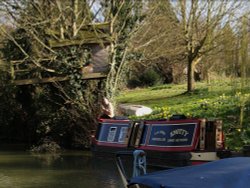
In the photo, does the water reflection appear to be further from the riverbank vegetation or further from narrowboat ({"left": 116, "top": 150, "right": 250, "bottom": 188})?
narrowboat ({"left": 116, "top": 150, "right": 250, "bottom": 188})

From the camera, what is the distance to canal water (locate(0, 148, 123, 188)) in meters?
11.8

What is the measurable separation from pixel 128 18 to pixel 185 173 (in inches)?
595

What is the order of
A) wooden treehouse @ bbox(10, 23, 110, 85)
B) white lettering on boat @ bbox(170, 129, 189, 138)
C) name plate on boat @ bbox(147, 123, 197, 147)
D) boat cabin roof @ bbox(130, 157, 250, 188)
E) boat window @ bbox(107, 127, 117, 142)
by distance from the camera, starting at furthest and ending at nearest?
wooden treehouse @ bbox(10, 23, 110, 85), boat window @ bbox(107, 127, 117, 142), white lettering on boat @ bbox(170, 129, 189, 138), name plate on boat @ bbox(147, 123, 197, 147), boat cabin roof @ bbox(130, 157, 250, 188)

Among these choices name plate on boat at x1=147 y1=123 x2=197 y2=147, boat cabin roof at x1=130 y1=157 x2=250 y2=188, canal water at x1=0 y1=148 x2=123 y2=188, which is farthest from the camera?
name plate on boat at x1=147 y1=123 x2=197 y2=147

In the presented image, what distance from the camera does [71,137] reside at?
1916 centimetres

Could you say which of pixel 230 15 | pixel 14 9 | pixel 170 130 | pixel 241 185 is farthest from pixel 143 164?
pixel 230 15

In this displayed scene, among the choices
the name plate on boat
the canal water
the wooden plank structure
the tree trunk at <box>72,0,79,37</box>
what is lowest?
the canal water

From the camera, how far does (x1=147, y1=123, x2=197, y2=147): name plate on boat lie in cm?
1216

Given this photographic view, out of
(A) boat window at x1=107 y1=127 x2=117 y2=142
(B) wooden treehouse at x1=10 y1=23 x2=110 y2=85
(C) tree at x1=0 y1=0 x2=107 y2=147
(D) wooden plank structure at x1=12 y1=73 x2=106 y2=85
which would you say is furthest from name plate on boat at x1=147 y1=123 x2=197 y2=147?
(B) wooden treehouse at x1=10 y1=23 x2=110 y2=85

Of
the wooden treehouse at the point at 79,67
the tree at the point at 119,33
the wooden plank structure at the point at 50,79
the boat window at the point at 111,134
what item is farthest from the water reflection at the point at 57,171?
the wooden treehouse at the point at 79,67

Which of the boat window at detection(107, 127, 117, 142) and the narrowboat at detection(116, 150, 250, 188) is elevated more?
the narrowboat at detection(116, 150, 250, 188)

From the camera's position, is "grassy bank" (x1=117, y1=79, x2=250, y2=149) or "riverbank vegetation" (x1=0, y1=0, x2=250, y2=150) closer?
"grassy bank" (x1=117, y1=79, x2=250, y2=149)

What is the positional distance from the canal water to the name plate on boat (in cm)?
134

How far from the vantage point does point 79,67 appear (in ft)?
61.6
